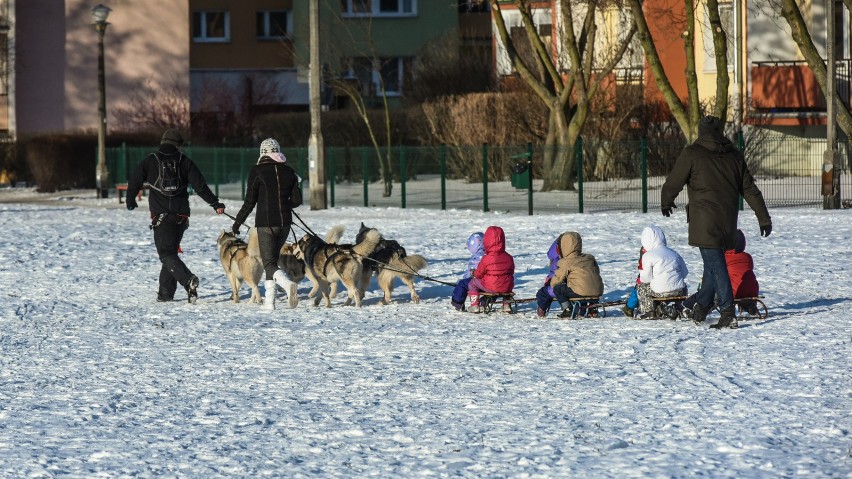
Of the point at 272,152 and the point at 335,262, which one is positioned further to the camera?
the point at 272,152

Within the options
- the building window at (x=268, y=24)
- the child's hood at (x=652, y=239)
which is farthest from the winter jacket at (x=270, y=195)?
the building window at (x=268, y=24)

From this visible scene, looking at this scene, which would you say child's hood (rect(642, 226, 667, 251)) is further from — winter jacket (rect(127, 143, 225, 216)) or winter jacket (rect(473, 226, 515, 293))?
winter jacket (rect(127, 143, 225, 216))

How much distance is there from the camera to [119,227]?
2505cm

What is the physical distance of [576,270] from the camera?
12.9m

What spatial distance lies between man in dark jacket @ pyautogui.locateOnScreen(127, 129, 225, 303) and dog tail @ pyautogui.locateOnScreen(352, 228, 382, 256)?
1.55 meters

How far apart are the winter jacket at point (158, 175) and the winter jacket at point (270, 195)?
714 millimetres

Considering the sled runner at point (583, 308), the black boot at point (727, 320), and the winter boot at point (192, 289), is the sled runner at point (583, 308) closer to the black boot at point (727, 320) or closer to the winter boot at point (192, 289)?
the black boot at point (727, 320)

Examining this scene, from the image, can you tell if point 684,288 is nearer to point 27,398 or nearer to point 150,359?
point 150,359

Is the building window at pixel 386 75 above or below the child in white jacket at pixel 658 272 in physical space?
above

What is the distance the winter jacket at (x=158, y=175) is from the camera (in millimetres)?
14688

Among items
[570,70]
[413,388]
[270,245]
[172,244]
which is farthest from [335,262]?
[570,70]

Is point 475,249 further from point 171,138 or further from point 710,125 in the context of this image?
point 171,138

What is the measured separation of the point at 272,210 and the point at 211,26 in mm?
46368

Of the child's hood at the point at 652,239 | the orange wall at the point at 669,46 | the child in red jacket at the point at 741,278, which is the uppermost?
the orange wall at the point at 669,46
